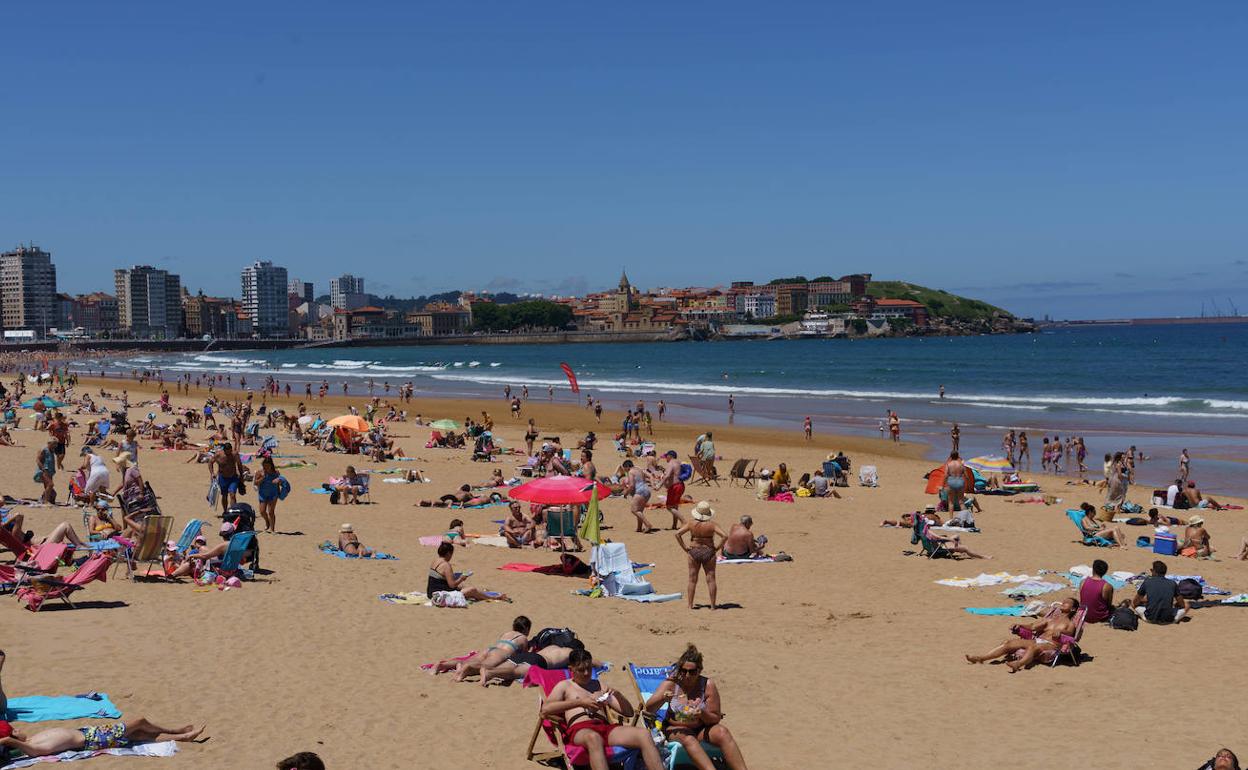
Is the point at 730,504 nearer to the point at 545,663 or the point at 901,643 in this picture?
the point at 901,643

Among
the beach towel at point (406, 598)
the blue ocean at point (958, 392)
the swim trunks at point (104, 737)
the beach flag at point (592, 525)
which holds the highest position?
the beach flag at point (592, 525)

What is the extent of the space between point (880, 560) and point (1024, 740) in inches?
235

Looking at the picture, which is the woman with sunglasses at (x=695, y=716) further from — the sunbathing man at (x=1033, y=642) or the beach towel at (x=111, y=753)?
the sunbathing man at (x=1033, y=642)

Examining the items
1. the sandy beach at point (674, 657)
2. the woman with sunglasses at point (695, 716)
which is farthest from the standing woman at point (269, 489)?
the woman with sunglasses at point (695, 716)

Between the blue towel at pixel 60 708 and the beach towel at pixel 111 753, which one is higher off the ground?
the blue towel at pixel 60 708

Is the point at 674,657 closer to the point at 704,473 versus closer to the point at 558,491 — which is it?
the point at 558,491

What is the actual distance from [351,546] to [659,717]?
6682 millimetres

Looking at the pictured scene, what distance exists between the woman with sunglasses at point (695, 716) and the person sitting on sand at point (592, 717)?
215mm

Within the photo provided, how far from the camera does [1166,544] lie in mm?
13125

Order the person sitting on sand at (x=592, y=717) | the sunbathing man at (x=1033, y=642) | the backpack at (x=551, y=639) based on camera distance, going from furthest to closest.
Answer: the sunbathing man at (x=1033, y=642), the backpack at (x=551, y=639), the person sitting on sand at (x=592, y=717)

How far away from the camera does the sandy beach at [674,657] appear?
659 cm

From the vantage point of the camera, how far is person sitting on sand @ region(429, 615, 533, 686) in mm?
7574

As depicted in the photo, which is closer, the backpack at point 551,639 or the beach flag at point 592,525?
the backpack at point 551,639

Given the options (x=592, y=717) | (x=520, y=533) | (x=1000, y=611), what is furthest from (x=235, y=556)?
(x=1000, y=611)
